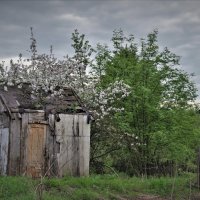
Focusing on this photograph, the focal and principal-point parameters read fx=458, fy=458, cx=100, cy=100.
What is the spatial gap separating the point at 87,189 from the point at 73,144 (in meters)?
5.72

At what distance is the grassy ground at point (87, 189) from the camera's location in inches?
534

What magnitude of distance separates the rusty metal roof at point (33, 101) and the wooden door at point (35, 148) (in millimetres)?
1000

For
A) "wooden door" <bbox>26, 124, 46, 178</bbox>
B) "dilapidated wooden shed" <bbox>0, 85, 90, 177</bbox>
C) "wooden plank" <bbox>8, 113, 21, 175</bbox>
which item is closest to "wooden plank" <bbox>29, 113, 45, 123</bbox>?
"dilapidated wooden shed" <bbox>0, 85, 90, 177</bbox>

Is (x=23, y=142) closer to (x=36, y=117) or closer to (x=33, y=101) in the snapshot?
(x=36, y=117)

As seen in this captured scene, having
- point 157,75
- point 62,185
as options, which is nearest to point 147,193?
point 62,185

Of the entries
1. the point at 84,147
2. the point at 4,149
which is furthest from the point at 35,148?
the point at 84,147

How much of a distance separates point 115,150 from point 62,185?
30.7ft

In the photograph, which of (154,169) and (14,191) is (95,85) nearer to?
(154,169)

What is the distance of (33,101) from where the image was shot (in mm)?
Answer: 20922

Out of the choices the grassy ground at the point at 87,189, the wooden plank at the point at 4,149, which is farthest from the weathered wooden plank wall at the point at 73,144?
the grassy ground at the point at 87,189

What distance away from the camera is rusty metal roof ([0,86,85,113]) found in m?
20.5

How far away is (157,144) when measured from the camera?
23953 millimetres

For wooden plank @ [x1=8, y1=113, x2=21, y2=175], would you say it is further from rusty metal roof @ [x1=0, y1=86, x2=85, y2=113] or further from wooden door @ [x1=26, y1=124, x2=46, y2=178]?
rusty metal roof @ [x1=0, y1=86, x2=85, y2=113]

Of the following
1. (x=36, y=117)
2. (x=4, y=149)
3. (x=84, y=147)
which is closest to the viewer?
(x=4, y=149)
